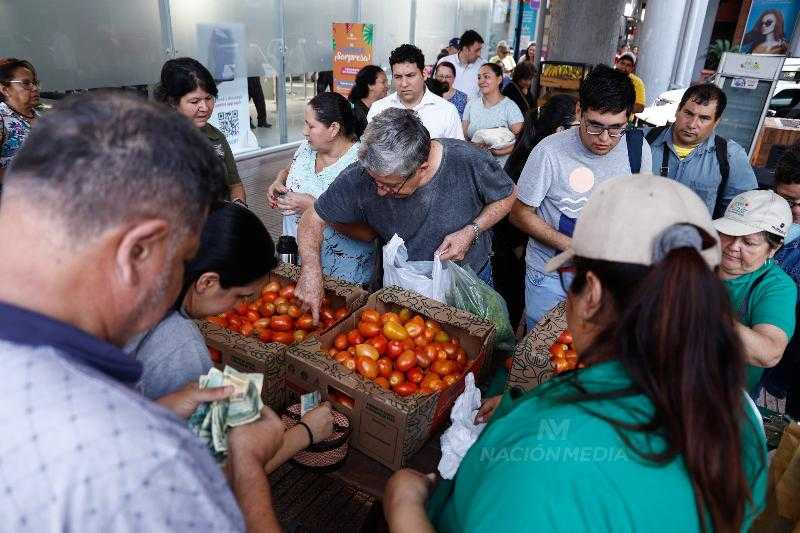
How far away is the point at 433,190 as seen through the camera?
8.65 ft

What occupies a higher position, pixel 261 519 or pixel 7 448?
pixel 7 448

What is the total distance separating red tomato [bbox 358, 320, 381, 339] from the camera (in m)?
2.29

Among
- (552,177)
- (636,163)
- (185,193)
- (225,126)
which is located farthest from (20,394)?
(225,126)

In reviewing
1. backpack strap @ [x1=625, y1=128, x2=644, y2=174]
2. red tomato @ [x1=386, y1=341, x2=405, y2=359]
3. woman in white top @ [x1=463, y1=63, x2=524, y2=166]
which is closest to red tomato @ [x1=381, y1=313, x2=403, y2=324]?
red tomato @ [x1=386, y1=341, x2=405, y2=359]

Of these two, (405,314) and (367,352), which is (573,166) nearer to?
(405,314)

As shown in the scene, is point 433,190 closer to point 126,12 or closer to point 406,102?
point 406,102

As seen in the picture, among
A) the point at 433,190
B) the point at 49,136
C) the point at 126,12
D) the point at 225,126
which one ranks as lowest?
the point at 225,126

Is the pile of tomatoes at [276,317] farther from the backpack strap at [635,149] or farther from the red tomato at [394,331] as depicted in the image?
the backpack strap at [635,149]

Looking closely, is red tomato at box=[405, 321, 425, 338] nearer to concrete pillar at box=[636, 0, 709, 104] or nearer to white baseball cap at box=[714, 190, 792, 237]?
white baseball cap at box=[714, 190, 792, 237]

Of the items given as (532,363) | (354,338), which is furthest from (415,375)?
(532,363)

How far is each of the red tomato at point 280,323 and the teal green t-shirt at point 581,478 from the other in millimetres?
1648

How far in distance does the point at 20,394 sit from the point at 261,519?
2.11 ft

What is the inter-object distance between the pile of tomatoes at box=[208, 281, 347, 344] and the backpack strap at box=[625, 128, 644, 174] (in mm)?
1801

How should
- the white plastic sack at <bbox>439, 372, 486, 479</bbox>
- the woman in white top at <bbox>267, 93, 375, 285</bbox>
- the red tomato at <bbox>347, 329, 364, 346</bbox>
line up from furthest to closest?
1. the woman in white top at <bbox>267, 93, 375, 285</bbox>
2. the red tomato at <bbox>347, 329, 364, 346</bbox>
3. the white plastic sack at <bbox>439, 372, 486, 479</bbox>
